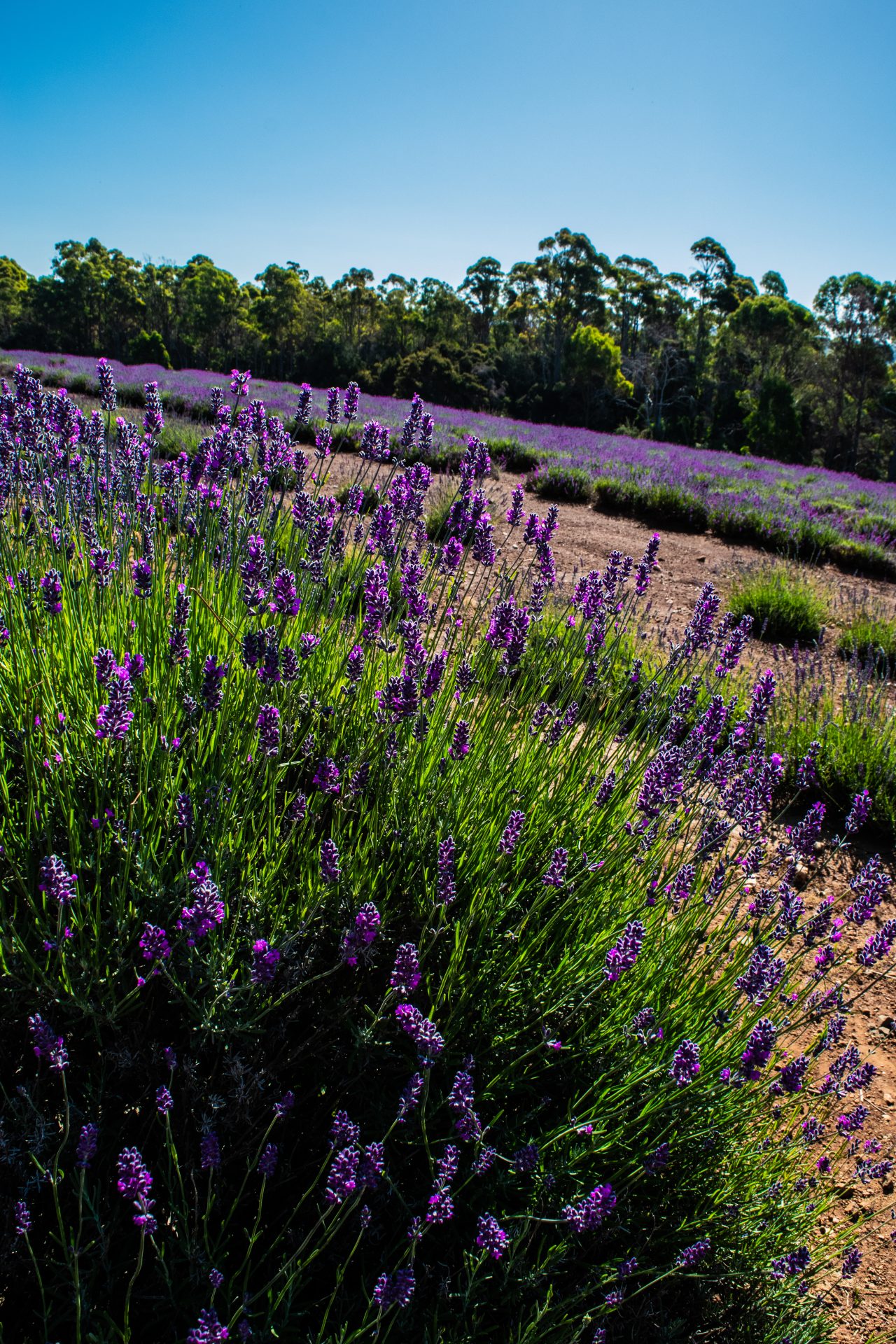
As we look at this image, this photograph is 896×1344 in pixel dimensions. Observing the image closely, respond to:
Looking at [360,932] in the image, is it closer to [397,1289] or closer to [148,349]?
[397,1289]

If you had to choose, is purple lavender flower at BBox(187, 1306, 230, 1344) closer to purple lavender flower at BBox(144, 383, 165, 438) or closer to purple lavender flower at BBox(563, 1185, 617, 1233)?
purple lavender flower at BBox(563, 1185, 617, 1233)

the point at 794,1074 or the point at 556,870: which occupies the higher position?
the point at 556,870

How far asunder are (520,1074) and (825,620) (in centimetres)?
694

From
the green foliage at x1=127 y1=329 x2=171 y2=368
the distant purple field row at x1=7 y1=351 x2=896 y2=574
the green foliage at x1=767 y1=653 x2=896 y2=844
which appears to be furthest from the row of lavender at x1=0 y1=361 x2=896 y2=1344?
the green foliage at x1=127 y1=329 x2=171 y2=368

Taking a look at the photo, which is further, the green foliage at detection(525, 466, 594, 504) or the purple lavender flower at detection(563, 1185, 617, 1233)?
the green foliage at detection(525, 466, 594, 504)

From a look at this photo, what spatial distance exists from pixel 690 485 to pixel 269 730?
39.1 feet

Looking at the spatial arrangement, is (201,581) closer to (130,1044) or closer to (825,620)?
(130,1044)

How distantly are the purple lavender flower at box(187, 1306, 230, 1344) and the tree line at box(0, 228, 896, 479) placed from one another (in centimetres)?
3002

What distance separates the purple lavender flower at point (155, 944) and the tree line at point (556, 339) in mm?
29524

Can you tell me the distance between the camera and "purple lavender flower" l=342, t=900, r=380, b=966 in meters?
1.30

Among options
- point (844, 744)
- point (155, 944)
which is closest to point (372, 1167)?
point (155, 944)

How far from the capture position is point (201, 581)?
288cm

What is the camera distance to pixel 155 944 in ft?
4.46

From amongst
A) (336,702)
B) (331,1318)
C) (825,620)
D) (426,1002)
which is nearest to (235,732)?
(336,702)
